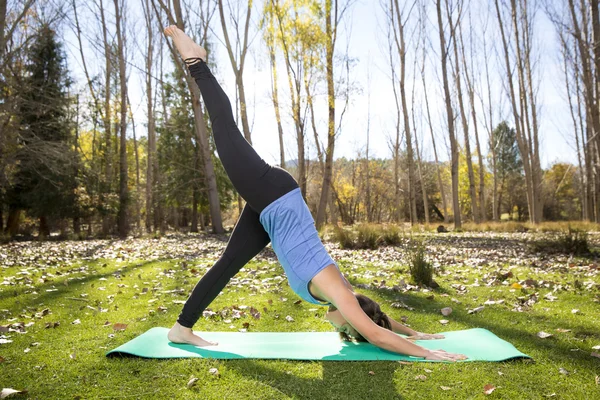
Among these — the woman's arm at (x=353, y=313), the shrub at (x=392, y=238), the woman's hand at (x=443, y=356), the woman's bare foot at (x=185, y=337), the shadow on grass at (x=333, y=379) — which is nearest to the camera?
the shadow on grass at (x=333, y=379)

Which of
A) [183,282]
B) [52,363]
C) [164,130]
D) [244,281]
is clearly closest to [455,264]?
[244,281]

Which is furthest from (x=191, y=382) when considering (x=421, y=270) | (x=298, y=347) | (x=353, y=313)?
(x=421, y=270)

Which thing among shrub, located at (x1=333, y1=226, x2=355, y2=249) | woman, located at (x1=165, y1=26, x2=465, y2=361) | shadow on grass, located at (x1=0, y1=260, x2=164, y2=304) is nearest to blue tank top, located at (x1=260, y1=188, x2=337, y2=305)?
woman, located at (x1=165, y1=26, x2=465, y2=361)

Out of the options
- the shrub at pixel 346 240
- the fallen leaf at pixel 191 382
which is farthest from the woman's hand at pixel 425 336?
the shrub at pixel 346 240

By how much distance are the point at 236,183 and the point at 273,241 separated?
50cm

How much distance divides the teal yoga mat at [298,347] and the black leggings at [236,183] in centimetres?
30

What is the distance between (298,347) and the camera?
3.43 meters

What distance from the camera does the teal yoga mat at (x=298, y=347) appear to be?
3.14 metres

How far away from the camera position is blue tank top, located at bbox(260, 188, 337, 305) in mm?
2938

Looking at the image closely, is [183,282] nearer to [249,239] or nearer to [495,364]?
[249,239]

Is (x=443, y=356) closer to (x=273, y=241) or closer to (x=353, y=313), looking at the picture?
(x=353, y=313)

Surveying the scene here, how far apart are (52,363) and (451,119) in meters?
17.2

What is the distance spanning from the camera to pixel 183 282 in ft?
21.2

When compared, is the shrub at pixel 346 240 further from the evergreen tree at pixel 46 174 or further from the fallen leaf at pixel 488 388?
the evergreen tree at pixel 46 174
